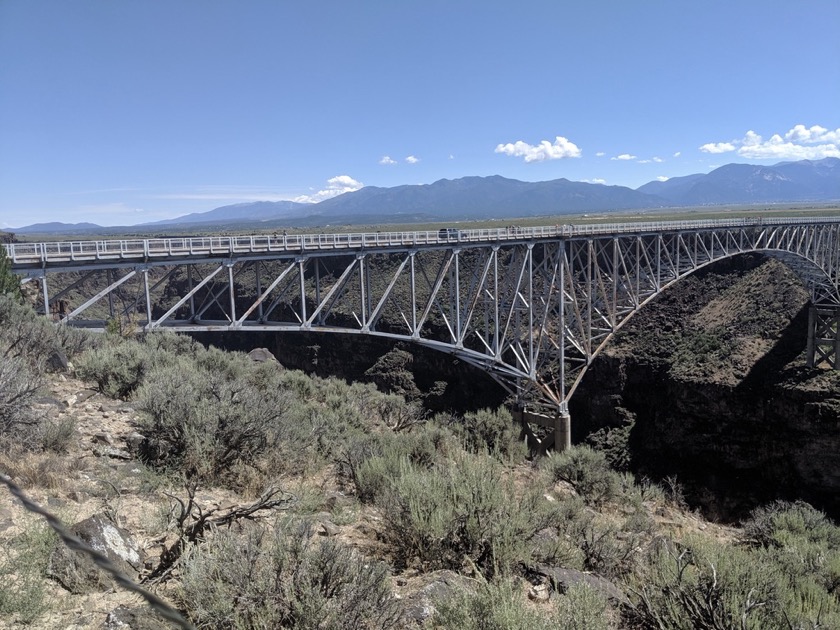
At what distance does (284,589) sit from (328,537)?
1.74 metres

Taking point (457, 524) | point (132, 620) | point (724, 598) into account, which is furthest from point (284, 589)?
point (724, 598)

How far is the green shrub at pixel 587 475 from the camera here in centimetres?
1131

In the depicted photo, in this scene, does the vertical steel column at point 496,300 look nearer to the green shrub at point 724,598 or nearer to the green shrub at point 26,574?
the green shrub at point 724,598

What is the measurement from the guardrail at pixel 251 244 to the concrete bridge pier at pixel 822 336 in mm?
9073

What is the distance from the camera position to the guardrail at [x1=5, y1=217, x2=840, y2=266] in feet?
51.9

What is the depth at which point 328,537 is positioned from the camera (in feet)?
18.4

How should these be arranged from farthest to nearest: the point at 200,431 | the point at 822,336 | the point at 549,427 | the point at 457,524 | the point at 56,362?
1. the point at 822,336
2. the point at 549,427
3. the point at 56,362
4. the point at 200,431
5. the point at 457,524

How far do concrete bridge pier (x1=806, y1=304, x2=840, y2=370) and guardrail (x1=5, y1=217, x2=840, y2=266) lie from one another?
9.07 meters

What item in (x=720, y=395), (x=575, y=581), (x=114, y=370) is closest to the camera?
(x=575, y=581)

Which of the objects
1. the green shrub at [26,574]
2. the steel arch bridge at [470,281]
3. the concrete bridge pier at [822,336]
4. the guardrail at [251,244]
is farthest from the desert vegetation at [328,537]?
the concrete bridge pier at [822,336]

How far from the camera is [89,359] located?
446 inches

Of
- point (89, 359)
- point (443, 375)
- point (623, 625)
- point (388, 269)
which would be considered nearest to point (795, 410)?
point (443, 375)

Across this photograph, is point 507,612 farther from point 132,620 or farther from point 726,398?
point 726,398

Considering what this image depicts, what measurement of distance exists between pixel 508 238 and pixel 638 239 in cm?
877
